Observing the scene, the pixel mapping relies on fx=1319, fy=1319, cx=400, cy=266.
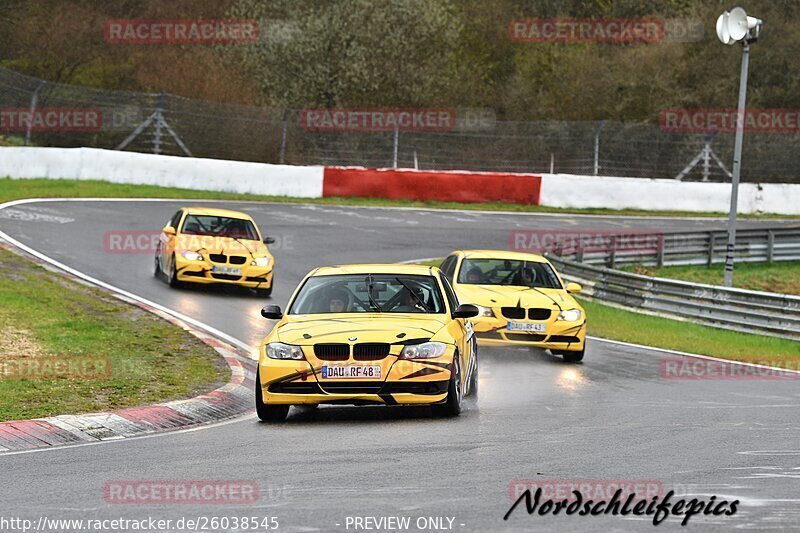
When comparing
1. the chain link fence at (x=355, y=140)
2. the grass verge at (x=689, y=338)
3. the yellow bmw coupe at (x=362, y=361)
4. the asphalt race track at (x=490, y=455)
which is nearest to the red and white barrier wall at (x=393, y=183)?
the chain link fence at (x=355, y=140)

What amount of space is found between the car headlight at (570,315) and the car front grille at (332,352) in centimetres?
614

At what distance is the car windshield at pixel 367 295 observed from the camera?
12.0m

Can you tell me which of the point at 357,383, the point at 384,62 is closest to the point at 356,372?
the point at 357,383

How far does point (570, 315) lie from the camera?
16531 millimetres

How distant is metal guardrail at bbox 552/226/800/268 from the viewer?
30.4m

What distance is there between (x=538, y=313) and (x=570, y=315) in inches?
15.8

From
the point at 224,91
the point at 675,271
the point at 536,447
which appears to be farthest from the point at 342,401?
the point at 224,91

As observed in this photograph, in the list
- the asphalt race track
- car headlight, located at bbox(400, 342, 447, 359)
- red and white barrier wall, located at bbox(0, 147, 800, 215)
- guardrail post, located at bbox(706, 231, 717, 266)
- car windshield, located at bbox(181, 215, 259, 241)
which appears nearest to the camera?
the asphalt race track

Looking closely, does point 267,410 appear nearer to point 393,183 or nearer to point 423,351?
point 423,351

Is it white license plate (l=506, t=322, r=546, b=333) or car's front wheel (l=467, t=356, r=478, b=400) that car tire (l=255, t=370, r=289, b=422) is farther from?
white license plate (l=506, t=322, r=546, b=333)

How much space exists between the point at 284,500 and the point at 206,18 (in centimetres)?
5492

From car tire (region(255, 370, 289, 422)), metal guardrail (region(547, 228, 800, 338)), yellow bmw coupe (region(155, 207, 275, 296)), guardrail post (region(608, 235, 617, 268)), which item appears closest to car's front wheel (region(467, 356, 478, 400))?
car tire (region(255, 370, 289, 422))

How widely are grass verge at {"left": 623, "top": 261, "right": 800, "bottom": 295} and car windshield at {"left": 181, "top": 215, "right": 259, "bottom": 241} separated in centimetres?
1171

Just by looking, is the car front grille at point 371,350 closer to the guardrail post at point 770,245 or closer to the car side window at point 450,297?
the car side window at point 450,297
